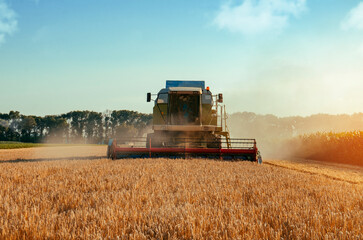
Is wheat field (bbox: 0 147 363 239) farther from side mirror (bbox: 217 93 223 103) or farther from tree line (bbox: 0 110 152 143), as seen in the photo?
tree line (bbox: 0 110 152 143)

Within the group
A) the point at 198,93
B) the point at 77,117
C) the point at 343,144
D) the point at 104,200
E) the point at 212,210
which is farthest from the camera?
the point at 77,117

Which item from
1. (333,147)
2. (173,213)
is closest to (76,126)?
(333,147)

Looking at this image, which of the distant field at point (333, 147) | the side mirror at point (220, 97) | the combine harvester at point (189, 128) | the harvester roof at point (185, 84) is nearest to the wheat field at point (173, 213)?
the combine harvester at point (189, 128)

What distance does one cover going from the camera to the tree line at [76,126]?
80.3m

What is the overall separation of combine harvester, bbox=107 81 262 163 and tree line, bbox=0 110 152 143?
2550 inches

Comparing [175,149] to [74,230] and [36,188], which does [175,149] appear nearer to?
[36,188]

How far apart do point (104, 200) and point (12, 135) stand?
3335 inches

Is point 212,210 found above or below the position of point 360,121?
below

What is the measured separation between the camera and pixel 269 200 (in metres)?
3.77

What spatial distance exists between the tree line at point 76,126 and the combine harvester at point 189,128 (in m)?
64.8

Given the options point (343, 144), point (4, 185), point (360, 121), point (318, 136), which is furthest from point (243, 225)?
point (360, 121)

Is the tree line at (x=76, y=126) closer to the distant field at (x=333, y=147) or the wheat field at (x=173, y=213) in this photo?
the distant field at (x=333, y=147)

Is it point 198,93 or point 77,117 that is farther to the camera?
point 77,117

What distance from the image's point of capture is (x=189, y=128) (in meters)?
11.4
